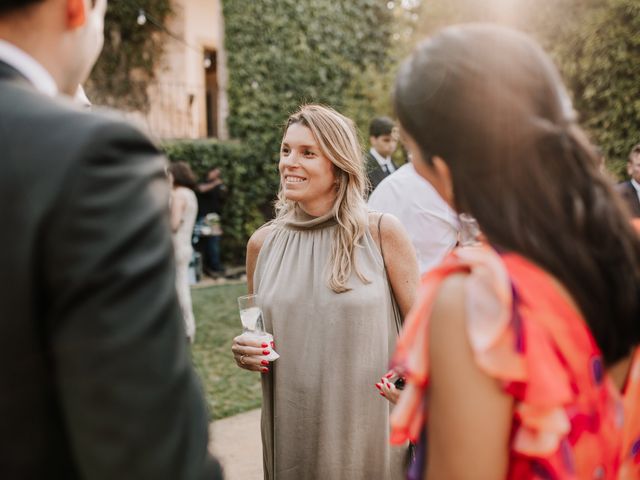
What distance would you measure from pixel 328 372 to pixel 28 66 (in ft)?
5.93

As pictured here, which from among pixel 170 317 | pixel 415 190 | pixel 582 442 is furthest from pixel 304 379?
pixel 415 190

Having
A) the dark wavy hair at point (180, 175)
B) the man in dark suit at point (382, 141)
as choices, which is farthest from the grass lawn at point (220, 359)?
the man in dark suit at point (382, 141)

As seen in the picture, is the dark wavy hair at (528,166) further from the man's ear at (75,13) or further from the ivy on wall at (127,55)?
the ivy on wall at (127,55)

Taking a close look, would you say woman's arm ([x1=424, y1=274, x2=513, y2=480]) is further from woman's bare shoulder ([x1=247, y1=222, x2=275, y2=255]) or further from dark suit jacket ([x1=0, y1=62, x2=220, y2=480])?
woman's bare shoulder ([x1=247, y1=222, x2=275, y2=255])

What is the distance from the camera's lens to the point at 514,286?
1059 mm

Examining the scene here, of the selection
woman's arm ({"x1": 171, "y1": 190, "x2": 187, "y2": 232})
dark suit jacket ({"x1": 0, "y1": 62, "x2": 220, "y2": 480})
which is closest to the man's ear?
dark suit jacket ({"x1": 0, "y1": 62, "x2": 220, "y2": 480})

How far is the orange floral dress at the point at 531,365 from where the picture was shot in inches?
40.2

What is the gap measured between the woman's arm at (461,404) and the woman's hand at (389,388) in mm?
1160

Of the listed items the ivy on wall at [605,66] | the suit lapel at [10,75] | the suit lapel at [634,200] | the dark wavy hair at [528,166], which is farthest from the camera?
the ivy on wall at [605,66]

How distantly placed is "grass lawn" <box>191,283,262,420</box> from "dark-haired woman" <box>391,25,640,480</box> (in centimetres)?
410

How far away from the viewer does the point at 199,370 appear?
5867 mm

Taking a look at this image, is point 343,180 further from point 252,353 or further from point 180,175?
point 180,175

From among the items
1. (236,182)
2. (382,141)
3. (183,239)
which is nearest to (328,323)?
(183,239)

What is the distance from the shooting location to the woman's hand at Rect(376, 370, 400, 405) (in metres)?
2.24
